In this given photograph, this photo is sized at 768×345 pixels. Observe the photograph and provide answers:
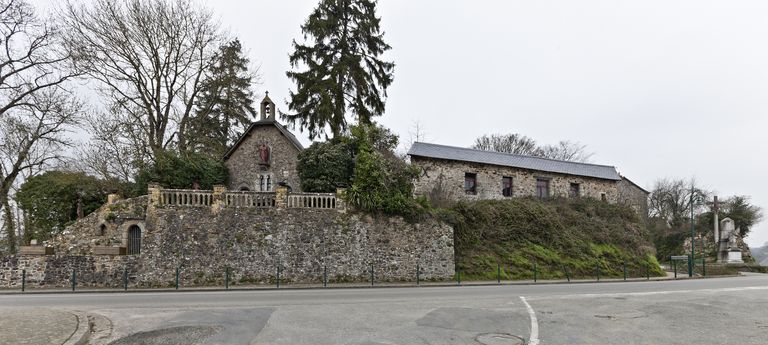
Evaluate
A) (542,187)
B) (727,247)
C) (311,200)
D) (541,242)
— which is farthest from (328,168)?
(727,247)

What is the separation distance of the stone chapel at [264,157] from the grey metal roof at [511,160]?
26.6ft

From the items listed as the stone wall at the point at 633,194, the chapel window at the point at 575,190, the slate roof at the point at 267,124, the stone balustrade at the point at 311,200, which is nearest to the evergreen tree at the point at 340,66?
the slate roof at the point at 267,124

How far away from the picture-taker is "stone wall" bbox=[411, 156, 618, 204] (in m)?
27.8

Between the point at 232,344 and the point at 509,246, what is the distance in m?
19.3

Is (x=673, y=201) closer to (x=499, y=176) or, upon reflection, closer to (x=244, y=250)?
(x=499, y=176)

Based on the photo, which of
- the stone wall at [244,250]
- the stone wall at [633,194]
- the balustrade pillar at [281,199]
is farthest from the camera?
the stone wall at [633,194]

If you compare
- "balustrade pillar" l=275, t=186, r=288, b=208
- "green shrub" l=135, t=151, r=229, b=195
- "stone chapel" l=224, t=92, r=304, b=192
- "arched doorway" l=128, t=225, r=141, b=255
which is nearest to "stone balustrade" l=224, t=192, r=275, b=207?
"balustrade pillar" l=275, t=186, r=288, b=208

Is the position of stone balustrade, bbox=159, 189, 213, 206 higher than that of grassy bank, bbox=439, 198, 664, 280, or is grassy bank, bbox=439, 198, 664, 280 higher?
stone balustrade, bbox=159, 189, 213, 206

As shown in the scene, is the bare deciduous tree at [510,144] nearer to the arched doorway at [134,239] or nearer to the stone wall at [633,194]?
the stone wall at [633,194]

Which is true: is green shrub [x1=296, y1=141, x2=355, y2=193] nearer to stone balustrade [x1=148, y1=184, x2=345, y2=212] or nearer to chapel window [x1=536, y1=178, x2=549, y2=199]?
stone balustrade [x1=148, y1=184, x2=345, y2=212]

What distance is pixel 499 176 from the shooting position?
30.2 metres

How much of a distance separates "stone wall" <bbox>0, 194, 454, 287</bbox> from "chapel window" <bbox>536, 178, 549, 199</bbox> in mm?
13590

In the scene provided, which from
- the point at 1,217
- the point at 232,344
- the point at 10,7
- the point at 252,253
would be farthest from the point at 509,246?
the point at 1,217

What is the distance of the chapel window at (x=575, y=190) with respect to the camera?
3234 centimetres
